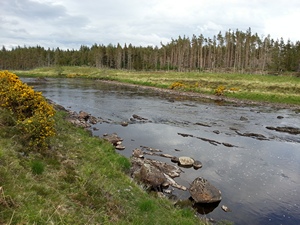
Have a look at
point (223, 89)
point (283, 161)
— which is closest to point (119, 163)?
point (283, 161)

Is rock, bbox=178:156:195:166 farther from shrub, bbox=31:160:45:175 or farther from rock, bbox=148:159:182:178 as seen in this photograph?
shrub, bbox=31:160:45:175

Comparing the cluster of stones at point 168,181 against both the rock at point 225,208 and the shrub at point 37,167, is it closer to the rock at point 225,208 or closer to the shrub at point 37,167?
the rock at point 225,208

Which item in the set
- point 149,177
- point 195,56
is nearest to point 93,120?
point 149,177

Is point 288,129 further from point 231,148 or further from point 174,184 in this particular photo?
point 174,184

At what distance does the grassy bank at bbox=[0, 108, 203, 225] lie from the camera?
660cm

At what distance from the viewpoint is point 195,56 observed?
120 m

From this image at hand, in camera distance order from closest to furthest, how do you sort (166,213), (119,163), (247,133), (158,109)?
(166,213), (119,163), (247,133), (158,109)

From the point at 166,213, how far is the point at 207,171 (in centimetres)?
733

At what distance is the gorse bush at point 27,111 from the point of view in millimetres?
11930

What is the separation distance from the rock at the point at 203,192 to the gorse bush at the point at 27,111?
782 cm

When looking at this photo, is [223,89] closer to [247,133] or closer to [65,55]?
[247,133]

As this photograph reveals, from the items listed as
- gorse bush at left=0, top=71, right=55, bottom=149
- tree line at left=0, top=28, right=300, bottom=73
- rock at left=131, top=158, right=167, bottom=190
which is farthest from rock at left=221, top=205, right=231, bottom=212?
tree line at left=0, top=28, right=300, bottom=73

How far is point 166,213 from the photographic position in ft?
33.0

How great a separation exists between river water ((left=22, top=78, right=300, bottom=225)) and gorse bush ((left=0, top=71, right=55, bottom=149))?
7.07 m
